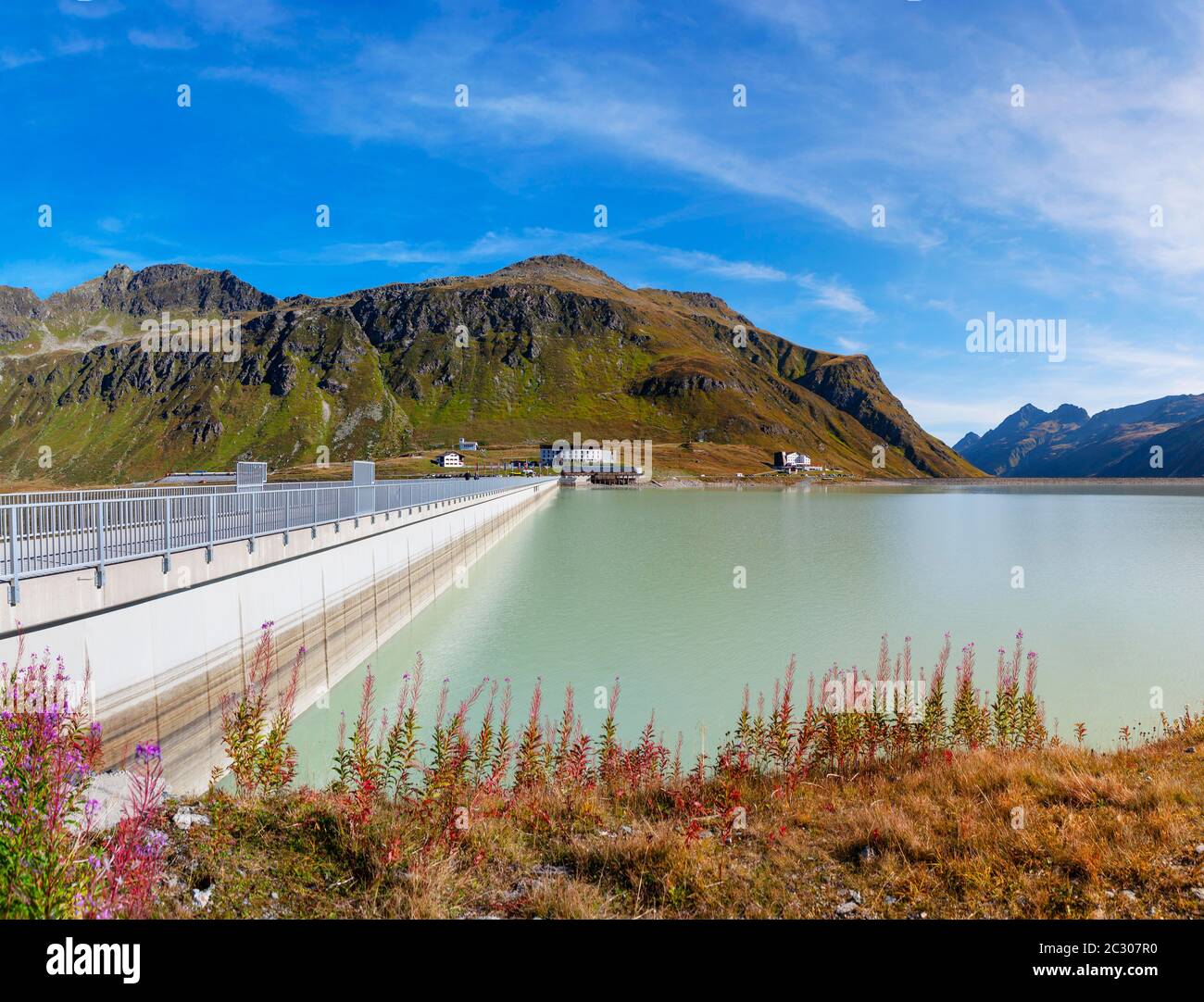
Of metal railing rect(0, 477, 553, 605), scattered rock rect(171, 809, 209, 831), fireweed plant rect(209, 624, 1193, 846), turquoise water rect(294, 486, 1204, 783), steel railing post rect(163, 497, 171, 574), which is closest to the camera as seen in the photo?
scattered rock rect(171, 809, 209, 831)

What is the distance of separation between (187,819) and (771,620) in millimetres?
22404

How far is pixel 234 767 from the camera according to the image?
24.0ft

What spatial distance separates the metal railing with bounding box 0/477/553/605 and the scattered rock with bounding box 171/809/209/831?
18.7ft

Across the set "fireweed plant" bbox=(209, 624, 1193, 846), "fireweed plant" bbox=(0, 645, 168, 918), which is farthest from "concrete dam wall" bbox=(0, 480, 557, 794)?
"fireweed plant" bbox=(0, 645, 168, 918)

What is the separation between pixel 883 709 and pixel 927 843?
14.7 feet

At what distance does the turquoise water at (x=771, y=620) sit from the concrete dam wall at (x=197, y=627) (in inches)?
71.9

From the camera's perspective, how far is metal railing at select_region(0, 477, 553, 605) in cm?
1054

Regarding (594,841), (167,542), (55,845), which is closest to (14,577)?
(167,542)

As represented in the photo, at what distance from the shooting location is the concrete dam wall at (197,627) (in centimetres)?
1002

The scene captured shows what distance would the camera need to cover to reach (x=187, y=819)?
627 cm

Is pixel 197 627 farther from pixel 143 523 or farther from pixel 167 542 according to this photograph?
pixel 143 523

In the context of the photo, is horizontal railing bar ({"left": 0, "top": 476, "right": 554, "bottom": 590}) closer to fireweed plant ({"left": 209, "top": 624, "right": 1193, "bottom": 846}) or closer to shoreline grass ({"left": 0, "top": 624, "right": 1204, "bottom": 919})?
shoreline grass ({"left": 0, "top": 624, "right": 1204, "bottom": 919})
